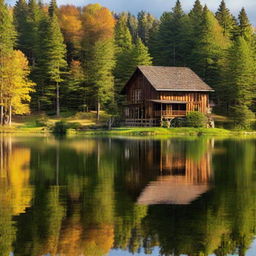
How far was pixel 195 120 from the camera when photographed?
2493 inches

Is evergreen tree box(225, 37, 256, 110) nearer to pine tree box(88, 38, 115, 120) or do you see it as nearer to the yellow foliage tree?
pine tree box(88, 38, 115, 120)

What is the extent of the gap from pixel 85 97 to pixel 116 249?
6776 cm

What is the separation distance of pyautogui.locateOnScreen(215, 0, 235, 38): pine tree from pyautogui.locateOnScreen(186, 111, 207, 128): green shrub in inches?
1332

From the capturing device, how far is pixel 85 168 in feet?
73.8

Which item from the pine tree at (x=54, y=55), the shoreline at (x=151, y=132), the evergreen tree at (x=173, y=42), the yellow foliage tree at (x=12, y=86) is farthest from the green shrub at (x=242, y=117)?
the yellow foliage tree at (x=12, y=86)

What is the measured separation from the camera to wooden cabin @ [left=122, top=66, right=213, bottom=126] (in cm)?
6619

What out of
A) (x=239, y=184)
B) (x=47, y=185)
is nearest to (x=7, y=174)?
(x=47, y=185)

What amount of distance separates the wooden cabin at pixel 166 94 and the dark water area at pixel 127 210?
43.3 meters

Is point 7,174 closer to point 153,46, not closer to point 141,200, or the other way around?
point 141,200

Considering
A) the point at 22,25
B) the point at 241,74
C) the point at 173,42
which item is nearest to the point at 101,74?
the point at 241,74

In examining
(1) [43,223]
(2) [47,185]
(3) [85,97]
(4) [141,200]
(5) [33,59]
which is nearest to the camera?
(1) [43,223]

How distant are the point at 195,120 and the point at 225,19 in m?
39.9

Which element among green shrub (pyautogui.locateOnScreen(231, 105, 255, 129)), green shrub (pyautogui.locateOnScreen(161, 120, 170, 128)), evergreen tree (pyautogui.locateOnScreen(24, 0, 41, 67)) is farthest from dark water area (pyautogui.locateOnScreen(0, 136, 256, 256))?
evergreen tree (pyautogui.locateOnScreen(24, 0, 41, 67))

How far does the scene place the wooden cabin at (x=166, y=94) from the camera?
217 feet
